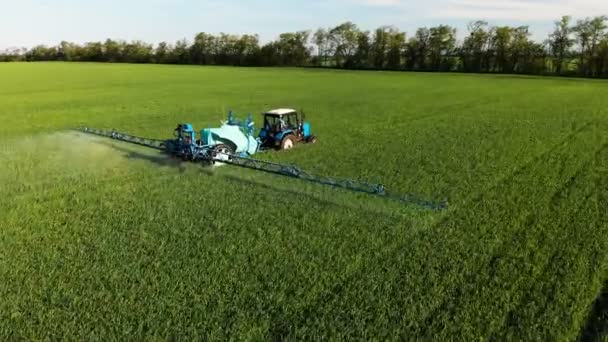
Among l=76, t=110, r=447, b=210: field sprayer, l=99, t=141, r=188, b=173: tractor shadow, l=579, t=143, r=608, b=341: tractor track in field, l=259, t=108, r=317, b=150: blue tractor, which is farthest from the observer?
l=259, t=108, r=317, b=150: blue tractor

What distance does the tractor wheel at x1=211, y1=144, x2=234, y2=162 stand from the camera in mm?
16109

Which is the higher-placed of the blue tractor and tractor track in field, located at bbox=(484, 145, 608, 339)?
the blue tractor

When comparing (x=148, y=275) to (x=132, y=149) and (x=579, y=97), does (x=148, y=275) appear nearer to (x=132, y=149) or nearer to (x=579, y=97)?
(x=132, y=149)

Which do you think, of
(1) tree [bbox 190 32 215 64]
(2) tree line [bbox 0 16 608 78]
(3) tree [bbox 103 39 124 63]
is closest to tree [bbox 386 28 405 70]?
(2) tree line [bbox 0 16 608 78]

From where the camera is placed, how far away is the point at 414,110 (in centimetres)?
3650

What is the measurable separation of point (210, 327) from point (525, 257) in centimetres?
683

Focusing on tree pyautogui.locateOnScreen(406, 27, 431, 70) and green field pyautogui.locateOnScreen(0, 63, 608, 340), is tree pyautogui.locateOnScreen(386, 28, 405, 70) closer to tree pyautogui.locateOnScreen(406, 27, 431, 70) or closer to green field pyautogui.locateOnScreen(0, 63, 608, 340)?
tree pyautogui.locateOnScreen(406, 27, 431, 70)

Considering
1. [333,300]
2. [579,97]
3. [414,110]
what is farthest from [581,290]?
[579,97]

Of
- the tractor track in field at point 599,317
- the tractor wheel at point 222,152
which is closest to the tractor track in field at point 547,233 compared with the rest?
the tractor track in field at point 599,317

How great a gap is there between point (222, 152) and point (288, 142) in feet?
14.2

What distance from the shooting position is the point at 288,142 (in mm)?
20109

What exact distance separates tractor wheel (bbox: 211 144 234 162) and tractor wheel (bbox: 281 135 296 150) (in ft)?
9.95

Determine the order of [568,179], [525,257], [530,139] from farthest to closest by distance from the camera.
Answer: [530,139] → [568,179] → [525,257]

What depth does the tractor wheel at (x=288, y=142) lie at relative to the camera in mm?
19797
